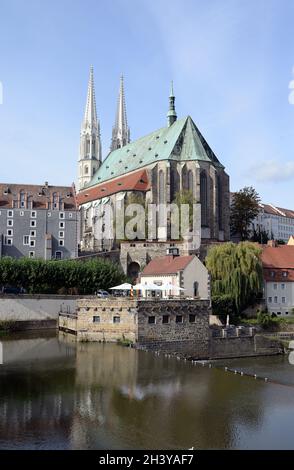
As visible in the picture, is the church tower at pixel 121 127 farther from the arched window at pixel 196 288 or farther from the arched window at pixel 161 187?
the arched window at pixel 196 288

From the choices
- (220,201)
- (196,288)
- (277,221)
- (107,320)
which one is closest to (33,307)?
(107,320)

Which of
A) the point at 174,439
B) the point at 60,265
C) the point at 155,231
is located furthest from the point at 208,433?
the point at 155,231

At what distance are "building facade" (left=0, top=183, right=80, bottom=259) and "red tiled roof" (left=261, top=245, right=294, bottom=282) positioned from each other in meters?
27.6

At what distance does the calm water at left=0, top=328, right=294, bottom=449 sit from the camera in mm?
21578

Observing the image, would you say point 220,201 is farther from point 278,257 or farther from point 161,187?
point 278,257

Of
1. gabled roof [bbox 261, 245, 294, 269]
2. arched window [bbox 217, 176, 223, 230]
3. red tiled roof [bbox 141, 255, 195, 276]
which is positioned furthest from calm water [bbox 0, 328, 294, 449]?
arched window [bbox 217, 176, 223, 230]

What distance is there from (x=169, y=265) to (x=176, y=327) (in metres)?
14.0

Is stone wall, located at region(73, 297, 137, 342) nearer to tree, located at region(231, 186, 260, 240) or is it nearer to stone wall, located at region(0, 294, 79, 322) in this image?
stone wall, located at region(0, 294, 79, 322)

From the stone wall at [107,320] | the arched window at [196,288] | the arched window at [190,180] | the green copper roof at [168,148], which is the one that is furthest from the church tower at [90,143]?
the stone wall at [107,320]

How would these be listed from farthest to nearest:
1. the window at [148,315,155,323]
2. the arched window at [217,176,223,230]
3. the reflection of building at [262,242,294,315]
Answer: the arched window at [217,176,223,230] → the reflection of building at [262,242,294,315] → the window at [148,315,155,323]

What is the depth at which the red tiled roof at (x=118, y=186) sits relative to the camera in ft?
317

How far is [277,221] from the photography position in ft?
523

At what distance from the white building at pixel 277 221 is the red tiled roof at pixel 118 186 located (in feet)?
170
